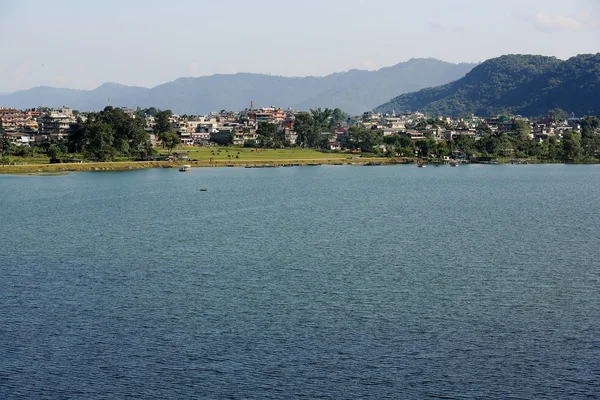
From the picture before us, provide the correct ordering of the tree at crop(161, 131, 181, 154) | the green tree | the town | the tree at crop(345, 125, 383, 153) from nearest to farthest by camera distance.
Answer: the tree at crop(161, 131, 181, 154)
the town
the tree at crop(345, 125, 383, 153)
the green tree

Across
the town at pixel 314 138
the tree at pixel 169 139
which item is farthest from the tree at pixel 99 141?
the tree at pixel 169 139

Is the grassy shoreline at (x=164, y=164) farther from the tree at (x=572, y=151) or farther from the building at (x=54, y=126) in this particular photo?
the building at (x=54, y=126)

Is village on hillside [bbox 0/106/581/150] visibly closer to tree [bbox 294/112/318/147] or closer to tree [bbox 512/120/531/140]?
tree [bbox 512/120/531/140]

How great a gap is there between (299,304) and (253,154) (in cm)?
10472

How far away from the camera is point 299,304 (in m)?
27.5

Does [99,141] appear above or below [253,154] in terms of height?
above

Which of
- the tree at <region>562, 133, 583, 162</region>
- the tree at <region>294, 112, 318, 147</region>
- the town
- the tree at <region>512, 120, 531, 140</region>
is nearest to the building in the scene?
the town

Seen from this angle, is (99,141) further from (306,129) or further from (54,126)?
(306,129)

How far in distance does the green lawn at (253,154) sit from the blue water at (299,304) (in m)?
66.9

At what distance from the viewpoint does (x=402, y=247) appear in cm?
4025

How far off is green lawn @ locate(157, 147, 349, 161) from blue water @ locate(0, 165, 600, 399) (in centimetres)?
6686

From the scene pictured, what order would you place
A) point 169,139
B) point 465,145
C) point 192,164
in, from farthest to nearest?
point 465,145 → point 169,139 → point 192,164

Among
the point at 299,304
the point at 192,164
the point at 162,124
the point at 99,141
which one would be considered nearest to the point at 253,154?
the point at 162,124

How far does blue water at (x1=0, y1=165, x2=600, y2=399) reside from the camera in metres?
20.4
